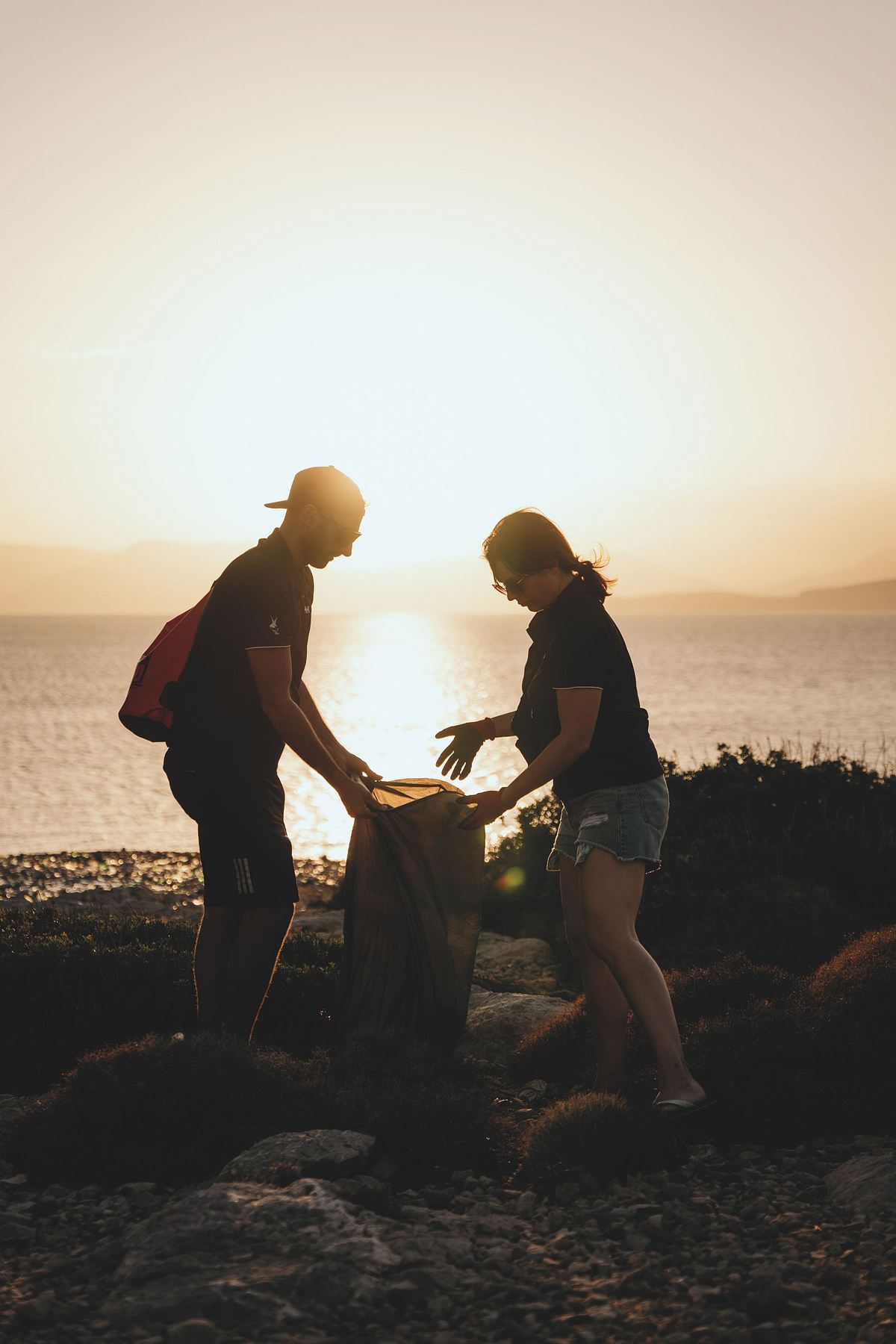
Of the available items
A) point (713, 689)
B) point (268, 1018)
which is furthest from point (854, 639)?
point (268, 1018)

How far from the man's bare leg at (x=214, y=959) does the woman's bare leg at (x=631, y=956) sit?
1.61 meters

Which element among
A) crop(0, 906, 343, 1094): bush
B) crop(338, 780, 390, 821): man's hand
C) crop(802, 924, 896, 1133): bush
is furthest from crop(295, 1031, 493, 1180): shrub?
crop(802, 924, 896, 1133): bush

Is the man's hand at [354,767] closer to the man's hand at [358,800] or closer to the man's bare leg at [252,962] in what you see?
the man's hand at [358,800]

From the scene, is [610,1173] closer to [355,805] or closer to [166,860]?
[355,805]

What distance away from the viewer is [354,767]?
5891 mm

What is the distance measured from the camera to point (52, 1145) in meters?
4.63

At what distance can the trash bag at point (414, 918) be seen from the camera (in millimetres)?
5645

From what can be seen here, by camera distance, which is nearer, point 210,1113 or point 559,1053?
point 210,1113

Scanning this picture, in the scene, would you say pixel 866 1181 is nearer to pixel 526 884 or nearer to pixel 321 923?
pixel 526 884

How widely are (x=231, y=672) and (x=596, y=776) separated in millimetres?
1674

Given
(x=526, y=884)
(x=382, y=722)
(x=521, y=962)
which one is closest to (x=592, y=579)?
(x=521, y=962)

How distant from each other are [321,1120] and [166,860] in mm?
13521

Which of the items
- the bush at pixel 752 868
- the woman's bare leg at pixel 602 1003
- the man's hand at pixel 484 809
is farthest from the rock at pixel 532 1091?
the bush at pixel 752 868

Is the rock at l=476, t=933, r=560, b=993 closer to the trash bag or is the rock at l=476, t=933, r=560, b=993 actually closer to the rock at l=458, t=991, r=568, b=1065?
the rock at l=458, t=991, r=568, b=1065
